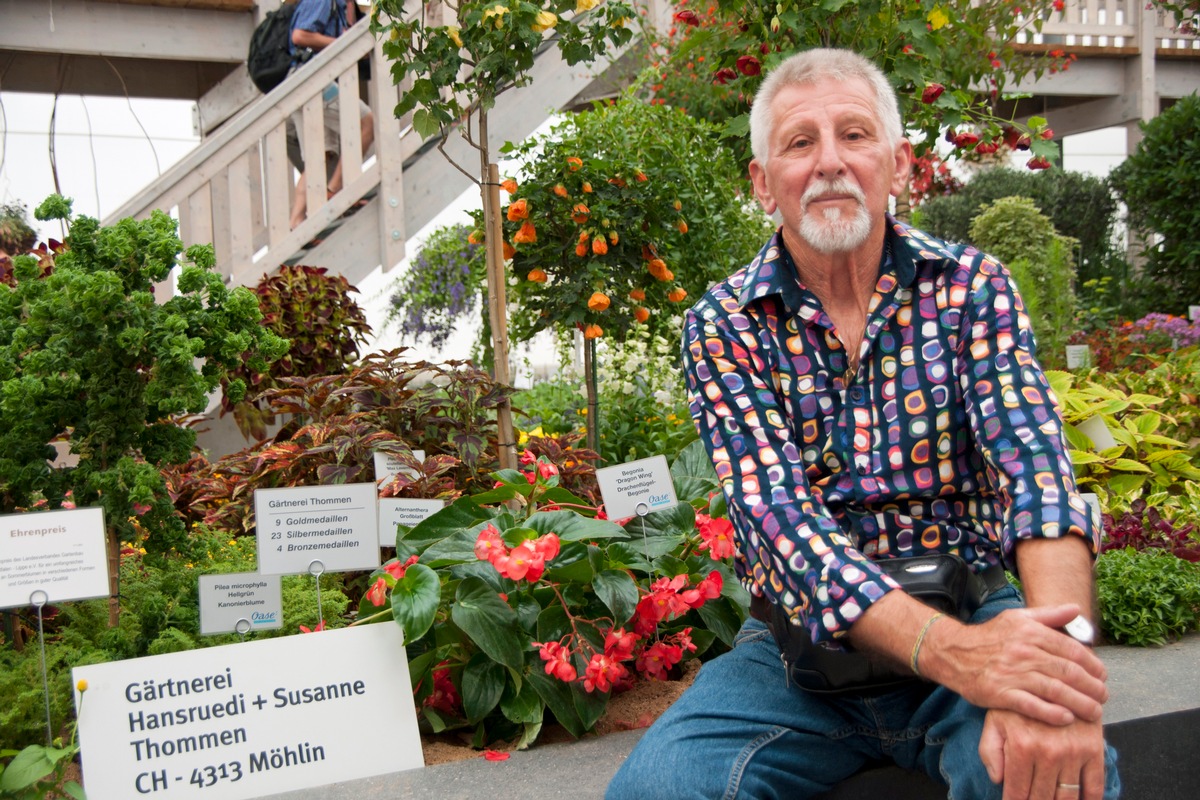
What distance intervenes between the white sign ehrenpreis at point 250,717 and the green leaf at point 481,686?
0.12m

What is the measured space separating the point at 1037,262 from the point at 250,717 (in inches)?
278

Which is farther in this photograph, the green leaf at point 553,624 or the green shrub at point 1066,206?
the green shrub at point 1066,206

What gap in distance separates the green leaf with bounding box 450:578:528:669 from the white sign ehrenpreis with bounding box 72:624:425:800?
126 millimetres

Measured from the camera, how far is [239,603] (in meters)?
1.92

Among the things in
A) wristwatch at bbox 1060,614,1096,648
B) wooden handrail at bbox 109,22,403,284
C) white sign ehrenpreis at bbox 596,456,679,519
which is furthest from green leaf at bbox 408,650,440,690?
wooden handrail at bbox 109,22,403,284

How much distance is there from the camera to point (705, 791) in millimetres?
1420

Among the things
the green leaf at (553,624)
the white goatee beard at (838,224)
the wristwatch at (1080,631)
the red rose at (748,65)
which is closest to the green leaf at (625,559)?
the green leaf at (553,624)

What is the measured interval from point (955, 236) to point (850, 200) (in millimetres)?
10585

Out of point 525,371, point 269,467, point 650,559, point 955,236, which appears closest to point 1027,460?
point 650,559

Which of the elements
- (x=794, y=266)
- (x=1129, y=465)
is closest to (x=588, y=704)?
(x=794, y=266)

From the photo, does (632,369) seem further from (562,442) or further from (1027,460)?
(1027,460)

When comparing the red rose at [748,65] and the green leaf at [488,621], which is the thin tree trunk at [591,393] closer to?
the red rose at [748,65]

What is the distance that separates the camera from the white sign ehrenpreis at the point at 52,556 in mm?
1712

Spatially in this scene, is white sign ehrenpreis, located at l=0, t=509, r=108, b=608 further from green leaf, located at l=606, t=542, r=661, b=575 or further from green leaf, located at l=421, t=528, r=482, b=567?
green leaf, located at l=606, t=542, r=661, b=575
